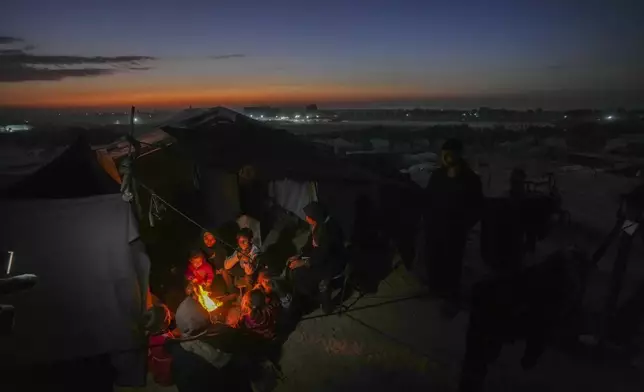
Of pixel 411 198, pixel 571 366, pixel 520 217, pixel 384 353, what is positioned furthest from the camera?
pixel 411 198

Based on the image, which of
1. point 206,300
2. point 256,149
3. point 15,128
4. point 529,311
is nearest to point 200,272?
point 206,300

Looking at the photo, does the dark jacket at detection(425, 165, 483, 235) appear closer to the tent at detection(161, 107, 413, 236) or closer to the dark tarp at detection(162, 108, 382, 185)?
the tent at detection(161, 107, 413, 236)

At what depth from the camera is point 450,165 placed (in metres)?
3.62

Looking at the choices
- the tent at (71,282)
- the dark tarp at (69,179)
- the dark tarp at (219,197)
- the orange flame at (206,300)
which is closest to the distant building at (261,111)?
the dark tarp at (219,197)

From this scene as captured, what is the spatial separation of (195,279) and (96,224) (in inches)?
29.8

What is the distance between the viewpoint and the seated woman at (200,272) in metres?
3.26

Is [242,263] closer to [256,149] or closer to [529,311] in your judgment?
[256,149]

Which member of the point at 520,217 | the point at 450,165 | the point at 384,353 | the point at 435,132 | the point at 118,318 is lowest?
the point at 384,353

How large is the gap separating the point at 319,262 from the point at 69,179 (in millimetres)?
1689

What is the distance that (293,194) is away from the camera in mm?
4289

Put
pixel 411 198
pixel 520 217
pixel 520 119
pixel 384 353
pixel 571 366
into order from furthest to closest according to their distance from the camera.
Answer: pixel 411 198 < pixel 520 217 < pixel 520 119 < pixel 384 353 < pixel 571 366

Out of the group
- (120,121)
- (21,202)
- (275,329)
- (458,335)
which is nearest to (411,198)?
(458,335)

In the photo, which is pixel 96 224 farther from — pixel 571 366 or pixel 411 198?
pixel 571 366

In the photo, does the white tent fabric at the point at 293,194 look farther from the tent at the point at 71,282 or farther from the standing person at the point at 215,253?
the tent at the point at 71,282
